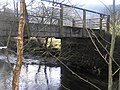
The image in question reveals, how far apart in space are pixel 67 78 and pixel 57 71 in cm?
284

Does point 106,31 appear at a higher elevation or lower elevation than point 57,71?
higher

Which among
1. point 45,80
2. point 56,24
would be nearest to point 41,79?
point 45,80

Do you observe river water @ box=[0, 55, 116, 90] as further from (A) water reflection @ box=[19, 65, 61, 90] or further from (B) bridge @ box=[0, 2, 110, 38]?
(B) bridge @ box=[0, 2, 110, 38]

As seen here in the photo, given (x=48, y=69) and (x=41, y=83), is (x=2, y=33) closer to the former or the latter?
(x=41, y=83)

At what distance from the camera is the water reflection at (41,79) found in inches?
656

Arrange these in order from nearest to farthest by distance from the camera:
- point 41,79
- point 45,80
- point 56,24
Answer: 1. point 56,24
2. point 45,80
3. point 41,79

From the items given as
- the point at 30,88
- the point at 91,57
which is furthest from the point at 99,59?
the point at 30,88

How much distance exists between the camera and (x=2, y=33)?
13641 millimetres

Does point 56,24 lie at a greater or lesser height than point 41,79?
greater

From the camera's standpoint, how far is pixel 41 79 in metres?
19.1

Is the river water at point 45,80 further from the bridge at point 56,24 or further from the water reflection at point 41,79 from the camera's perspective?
the bridge at point 56,24

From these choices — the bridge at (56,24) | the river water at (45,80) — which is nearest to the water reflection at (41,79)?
the river water at (45,80)

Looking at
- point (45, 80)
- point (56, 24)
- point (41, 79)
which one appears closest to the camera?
point (56, 24)

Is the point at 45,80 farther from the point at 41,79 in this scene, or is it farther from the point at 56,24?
the point at 56,24
